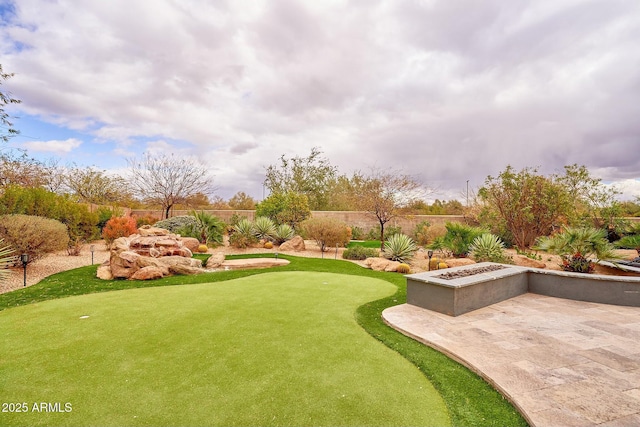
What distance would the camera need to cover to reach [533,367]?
9.45ft

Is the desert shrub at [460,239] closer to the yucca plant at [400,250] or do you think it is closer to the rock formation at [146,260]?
the yucca plant at [400,250]

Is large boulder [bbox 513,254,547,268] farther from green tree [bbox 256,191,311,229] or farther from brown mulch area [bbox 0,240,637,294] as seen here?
green tree [bbox 256,191,311,229]

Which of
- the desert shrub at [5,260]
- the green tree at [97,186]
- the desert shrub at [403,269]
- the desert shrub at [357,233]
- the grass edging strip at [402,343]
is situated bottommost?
the desert shrub at [403,269]

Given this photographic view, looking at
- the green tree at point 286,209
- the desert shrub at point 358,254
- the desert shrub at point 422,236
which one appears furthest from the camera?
the green tree at point 286,209

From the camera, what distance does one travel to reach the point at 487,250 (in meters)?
9.83

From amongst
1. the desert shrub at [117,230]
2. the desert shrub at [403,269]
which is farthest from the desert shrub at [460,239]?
the desert shrub at [117,230]

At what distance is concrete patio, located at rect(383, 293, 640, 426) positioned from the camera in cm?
226

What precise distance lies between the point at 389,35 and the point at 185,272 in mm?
8563

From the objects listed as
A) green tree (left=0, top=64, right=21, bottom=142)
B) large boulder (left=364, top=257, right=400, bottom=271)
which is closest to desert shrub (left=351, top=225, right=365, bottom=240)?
large boulder (left=364, top=257, right=400, bottom=271)

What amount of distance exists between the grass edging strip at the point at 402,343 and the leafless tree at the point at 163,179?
38.9 feet

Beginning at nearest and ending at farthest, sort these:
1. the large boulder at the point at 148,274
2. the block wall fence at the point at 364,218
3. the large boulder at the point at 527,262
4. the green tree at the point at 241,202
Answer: the large boulder at the point at 148,274
the large boulder at the point at 527,262
the block wall fence at the point at 364,218
the green tree at the point at 241,202

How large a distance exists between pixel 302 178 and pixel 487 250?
20652 mm

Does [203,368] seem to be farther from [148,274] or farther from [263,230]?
[263,230]

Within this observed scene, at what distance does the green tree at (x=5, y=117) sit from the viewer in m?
8.93
